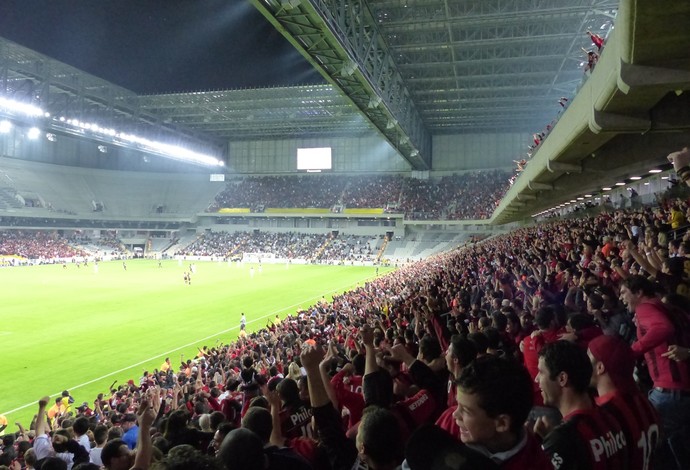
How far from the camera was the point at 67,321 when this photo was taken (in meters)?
22.9

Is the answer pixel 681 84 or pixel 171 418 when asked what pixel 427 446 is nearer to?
pixel 171 418

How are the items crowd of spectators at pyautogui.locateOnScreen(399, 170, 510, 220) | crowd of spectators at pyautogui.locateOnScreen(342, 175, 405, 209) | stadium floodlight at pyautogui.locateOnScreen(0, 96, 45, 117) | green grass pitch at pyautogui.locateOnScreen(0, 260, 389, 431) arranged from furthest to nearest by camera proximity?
crowd of spectators at pyautogui.locateOnScreen(342, 175, 405, 209), crowd of spectators at pyautogui.locateOnScreen(399, 170, 510, 220), stadium floodlight at pyautogui.locateOnScreen(0, 96, 45, 117), green grass pitch at pyautogui.locateOnScreen(0, 260, 389, 431)

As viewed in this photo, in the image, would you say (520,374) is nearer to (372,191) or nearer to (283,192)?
(372,191)

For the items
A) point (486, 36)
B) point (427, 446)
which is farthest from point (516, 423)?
point (486, 36)

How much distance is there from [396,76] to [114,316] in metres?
22.5

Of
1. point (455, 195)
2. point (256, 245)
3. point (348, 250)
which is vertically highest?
point (455, 195)

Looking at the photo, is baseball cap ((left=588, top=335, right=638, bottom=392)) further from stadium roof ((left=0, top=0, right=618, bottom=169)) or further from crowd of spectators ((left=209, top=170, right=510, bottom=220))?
crowd of spectators ((left=209, top=170, right=510, bottom=220))

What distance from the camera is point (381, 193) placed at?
64.8m

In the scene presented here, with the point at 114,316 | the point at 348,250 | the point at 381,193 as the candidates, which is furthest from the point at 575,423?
the point at 381,193

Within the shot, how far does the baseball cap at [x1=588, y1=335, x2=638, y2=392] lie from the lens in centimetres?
264

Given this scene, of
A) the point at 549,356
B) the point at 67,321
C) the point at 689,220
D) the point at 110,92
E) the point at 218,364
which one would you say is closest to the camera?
the point at 549,356

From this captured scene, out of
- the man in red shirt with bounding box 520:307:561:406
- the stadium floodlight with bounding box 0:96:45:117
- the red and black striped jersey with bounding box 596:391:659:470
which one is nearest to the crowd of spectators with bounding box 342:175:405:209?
the stadium floodlight with bounding box 0:96:45:117

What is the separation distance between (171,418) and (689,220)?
33.6 ft

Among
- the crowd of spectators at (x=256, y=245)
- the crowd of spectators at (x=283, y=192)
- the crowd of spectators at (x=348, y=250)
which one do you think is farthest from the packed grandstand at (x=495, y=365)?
the crowd of spectators at (x=283, y=192)
